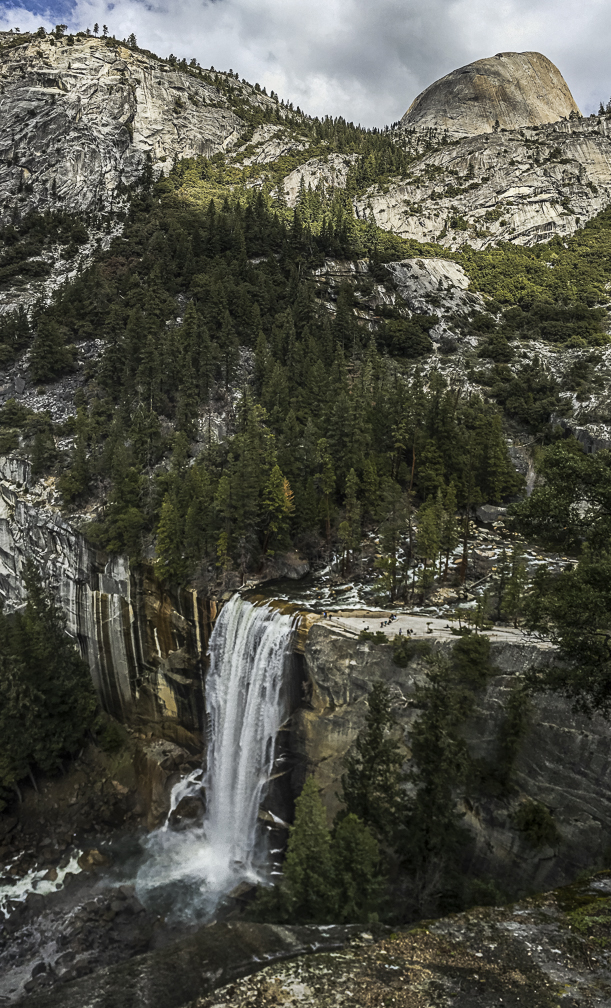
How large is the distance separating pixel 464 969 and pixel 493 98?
19890cm

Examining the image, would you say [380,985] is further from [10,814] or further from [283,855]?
[10,814]

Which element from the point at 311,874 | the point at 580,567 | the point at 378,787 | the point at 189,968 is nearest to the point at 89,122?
the point at 580,567

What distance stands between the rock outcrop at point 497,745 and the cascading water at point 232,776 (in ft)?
7.95

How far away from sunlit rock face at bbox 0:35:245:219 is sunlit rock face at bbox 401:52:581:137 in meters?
68.0

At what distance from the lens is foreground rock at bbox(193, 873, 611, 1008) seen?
25.8 feet

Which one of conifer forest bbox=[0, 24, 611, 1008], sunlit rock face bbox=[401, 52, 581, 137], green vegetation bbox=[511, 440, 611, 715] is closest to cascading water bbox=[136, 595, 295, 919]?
conifer forest bbox=[0, 24, 611, 1008]

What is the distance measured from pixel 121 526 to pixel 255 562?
478 inches

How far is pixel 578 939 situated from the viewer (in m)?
9.03

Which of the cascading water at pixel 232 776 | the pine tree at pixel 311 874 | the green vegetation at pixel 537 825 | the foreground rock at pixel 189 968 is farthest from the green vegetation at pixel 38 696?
the green vegetation at pixel 537 825

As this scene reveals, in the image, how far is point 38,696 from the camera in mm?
37500

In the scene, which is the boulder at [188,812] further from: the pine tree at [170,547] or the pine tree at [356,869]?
the pine tree at [356,869]

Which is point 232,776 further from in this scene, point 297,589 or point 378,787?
point 378,787

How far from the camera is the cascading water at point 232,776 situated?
94.8ft

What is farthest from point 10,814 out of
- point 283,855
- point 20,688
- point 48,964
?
point 283,855
